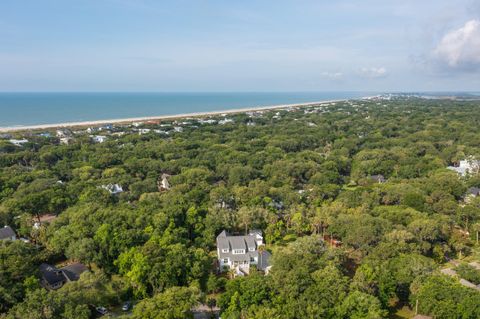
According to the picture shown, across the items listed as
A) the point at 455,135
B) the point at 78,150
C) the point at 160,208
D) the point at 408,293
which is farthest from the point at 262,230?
the point at 455,135

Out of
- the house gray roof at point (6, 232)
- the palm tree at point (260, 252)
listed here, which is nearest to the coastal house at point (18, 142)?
the house gray roof at point (6, 232)

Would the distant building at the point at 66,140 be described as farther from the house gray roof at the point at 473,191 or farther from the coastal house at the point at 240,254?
the house gray roof at the point at 473,191

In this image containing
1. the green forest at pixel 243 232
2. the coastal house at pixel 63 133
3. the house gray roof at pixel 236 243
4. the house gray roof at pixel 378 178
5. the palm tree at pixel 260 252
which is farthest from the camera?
the coastal house at pixel 63 133

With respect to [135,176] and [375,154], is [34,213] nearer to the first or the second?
[135,176]

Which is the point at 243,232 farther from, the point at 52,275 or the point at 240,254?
the point at 52,275

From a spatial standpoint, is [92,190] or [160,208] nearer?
[160,208]

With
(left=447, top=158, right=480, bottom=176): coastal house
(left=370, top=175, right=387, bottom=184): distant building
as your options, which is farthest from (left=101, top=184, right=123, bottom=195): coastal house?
(left=447, top=158, right=480, bottom=176): coastal house

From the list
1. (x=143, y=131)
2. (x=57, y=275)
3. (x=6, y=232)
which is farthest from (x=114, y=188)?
(x=143, y=131)

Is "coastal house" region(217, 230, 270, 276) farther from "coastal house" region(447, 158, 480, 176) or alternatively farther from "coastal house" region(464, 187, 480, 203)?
"coastal house" region(447, 158, 480, 176)
